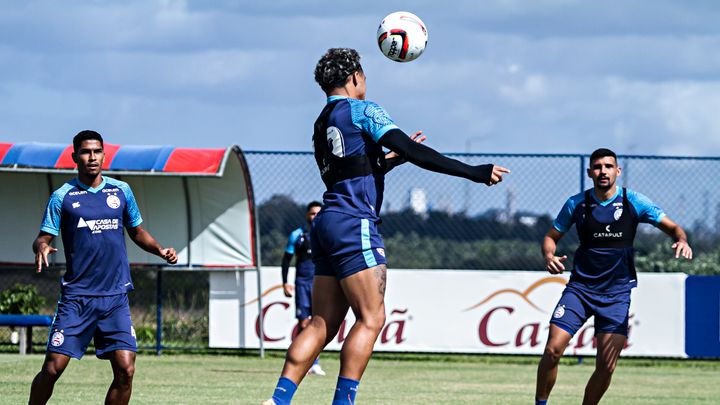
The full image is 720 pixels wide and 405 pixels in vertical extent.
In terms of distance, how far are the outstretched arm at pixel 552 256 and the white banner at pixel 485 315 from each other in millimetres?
7436

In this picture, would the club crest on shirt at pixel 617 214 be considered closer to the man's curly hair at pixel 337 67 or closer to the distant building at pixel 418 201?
the man's curly hair at pixel 337 67

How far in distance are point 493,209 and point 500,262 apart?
0.80 meters

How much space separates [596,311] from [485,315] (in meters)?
7.72

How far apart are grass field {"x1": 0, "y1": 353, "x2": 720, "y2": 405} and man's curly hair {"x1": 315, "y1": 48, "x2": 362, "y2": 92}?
4.81 m

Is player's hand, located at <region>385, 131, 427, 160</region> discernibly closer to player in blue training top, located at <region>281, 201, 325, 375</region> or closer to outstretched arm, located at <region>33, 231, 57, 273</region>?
outstretched arm, located at <region>33, 231, 57, 273</region>

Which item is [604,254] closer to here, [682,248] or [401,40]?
[682,248]

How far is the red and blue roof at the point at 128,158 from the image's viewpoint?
17.2 metres

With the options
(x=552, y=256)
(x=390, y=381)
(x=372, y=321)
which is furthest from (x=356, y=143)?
(x=390, y=381)

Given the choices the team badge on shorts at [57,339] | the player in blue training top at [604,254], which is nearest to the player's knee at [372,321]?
the team badge on shorts at [57,339]

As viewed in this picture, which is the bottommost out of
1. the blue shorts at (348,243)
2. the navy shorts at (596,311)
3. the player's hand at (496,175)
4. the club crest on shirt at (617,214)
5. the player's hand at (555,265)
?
the navy shorts at (596,311)

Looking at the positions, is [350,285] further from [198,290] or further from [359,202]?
[198,290]

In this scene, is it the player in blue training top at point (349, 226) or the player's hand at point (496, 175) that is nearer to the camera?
the player's hand at point (496, 175)

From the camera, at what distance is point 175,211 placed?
18.7m

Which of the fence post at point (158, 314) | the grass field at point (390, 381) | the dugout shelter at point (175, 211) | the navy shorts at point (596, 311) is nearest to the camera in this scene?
the navy shorts at point (596, 311)
